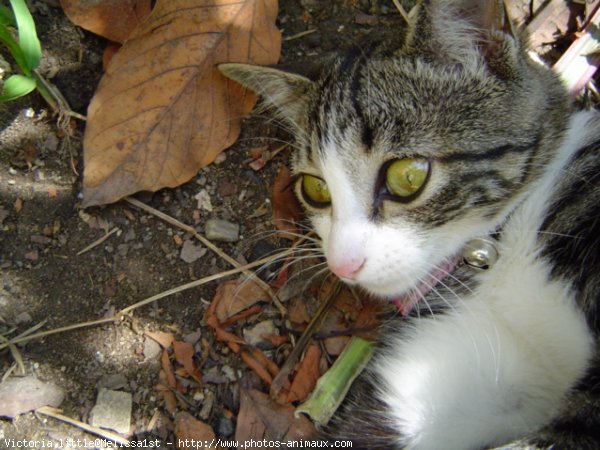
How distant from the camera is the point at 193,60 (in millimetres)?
2238

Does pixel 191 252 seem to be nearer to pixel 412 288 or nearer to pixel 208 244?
pixel 208 244

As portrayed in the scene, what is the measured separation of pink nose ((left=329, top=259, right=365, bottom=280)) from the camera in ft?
5.81

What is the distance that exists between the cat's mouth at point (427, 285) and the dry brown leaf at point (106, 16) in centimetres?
156

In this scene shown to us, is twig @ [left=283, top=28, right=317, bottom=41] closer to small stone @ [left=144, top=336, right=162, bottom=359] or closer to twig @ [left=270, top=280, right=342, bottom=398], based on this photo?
twig @ [left=270, top=280, right=342, bottom=398]

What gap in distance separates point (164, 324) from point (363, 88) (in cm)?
122

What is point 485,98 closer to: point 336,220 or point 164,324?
point 336,220

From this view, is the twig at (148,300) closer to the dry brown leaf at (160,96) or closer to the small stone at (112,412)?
the small stone at (112,412)

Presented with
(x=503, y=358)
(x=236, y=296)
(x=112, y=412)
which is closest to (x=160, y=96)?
(x=236, y=296)

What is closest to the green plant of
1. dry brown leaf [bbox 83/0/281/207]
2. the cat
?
dry brown leaf [bbox 83/0/281/207]

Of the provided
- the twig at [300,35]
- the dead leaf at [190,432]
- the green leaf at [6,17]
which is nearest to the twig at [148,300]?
the dead leaf at [190,432]

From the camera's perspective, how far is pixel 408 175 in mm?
1756

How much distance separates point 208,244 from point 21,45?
101cm

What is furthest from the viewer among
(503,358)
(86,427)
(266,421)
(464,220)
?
(266,421)

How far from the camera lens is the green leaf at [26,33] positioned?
6.33ft
